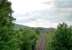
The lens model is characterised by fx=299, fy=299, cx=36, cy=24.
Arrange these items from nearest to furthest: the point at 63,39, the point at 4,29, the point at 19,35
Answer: the point at 4,29, the point at 63,39, the point at 19,35

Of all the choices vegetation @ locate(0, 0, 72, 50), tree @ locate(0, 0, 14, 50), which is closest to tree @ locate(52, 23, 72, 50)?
vegetation @ locate(0, 0, 72, 50)

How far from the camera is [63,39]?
117ft

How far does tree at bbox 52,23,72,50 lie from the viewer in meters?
35.4

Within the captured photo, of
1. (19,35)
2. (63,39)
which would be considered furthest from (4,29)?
(19,35)

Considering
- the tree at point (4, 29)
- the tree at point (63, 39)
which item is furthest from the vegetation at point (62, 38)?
the tree at point (4, 29)

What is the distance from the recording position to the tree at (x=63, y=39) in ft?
116

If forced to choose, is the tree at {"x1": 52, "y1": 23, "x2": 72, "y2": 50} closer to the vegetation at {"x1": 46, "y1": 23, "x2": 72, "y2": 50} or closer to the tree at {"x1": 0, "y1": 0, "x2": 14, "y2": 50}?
the vegetation at {"x1": 46, "y1": 23, "x2": 72, "y2": 50}

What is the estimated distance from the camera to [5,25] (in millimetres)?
14344

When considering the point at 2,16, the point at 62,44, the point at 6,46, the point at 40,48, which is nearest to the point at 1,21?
the point at 2,16

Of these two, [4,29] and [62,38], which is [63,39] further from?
[4,29]

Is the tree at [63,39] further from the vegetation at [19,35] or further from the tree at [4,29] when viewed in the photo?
the tree at [4,29]

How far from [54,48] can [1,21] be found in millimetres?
22881

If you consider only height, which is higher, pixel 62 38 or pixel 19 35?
pixel 19 35

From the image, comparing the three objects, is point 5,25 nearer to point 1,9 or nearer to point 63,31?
point 1,9
